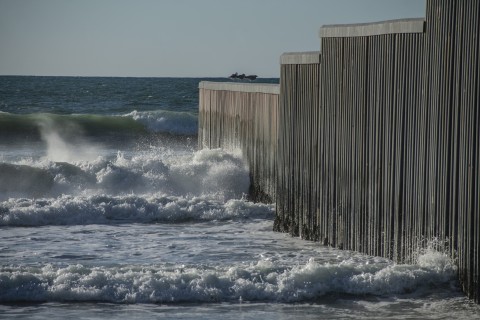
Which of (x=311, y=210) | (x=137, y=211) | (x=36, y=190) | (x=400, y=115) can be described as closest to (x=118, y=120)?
(x=36, y=190)

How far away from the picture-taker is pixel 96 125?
139ft

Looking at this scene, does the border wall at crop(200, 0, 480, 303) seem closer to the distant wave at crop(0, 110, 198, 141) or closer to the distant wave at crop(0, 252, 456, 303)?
the distant wave at crop(0, 252, 456, 303)

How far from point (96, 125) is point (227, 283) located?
30.3 metres

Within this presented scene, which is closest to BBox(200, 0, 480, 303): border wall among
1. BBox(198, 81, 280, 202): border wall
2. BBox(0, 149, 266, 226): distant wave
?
BBox(198, 81, 280, 202): border wall

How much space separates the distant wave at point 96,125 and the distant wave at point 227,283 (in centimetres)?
2595

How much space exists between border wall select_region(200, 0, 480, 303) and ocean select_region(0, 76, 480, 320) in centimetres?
42

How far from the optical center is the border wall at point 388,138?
38.2 feet

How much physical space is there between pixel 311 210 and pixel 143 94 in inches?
1967

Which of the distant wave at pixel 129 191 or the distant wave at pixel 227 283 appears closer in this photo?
the distant wave at pixel 227 283

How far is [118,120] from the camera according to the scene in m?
44.0

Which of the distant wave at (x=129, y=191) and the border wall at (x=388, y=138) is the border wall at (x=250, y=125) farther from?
the border wall at (x=388, y=138)

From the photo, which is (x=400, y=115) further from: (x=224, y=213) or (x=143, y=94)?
(x=143, y=94)

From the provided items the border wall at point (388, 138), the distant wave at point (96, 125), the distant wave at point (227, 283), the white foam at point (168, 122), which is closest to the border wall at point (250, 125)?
the border wall at point (388, 138)

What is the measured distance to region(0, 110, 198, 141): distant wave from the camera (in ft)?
131
